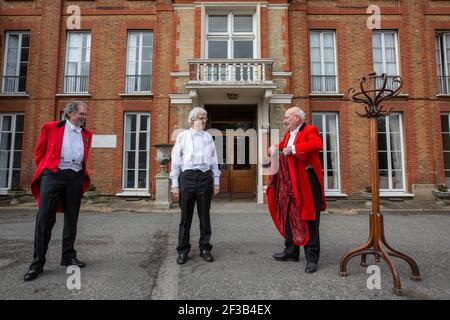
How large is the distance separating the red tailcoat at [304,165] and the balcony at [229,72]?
21.5 feet

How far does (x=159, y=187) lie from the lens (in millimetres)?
8977

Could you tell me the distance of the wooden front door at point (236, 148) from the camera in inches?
434

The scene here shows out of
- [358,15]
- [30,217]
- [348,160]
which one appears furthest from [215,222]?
[358,15]

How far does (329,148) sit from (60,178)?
9.71m

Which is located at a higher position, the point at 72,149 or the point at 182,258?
the point at 72,149

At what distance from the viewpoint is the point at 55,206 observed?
125 inches

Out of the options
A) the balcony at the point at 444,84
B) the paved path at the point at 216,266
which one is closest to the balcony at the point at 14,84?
the paved path at the point at 216,266

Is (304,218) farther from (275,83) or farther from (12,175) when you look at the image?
(12,175)

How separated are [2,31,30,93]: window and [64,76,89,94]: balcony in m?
1.77

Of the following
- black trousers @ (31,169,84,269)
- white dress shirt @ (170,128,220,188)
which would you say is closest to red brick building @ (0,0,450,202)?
white dress shirt @ (170,128,220,188)

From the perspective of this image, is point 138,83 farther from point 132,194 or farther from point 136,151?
point 132,194

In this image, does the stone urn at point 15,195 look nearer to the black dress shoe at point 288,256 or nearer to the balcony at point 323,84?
the black dress shoe at point 288,256

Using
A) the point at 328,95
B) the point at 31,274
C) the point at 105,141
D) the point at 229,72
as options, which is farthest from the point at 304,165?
the point at 105,141

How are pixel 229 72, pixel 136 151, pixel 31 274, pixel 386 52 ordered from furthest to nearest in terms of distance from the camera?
A: pixel 386 52
pixel 136 151
pixel 229 72
pixel 31 274
